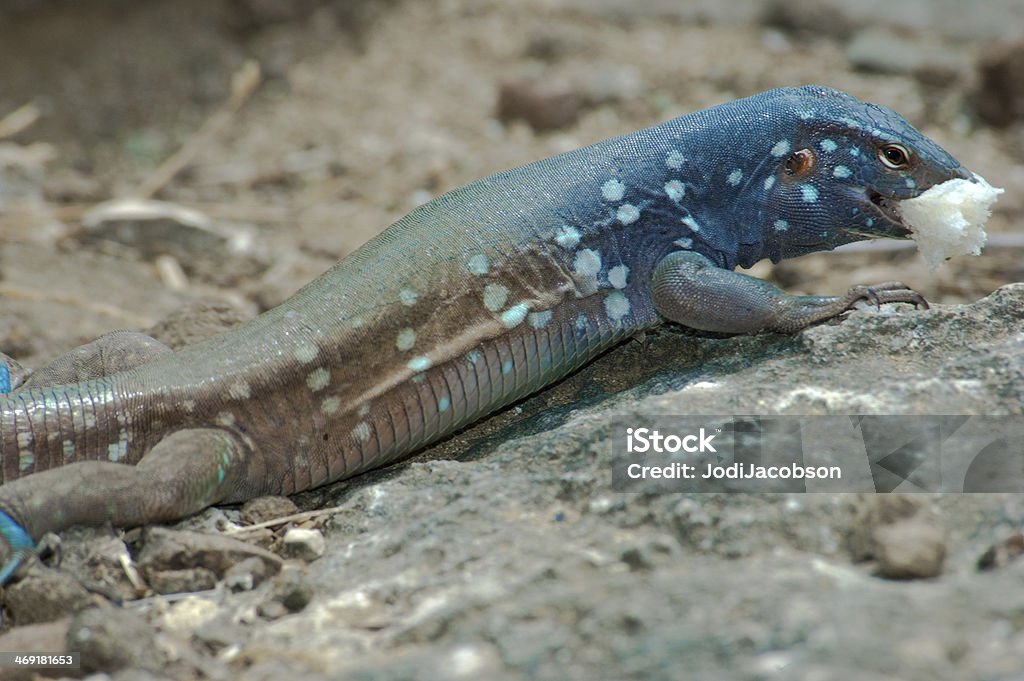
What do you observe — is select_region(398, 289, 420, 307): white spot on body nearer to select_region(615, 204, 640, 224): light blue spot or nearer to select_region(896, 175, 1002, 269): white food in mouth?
select_region(615, 204, 640, 224): light blue spot

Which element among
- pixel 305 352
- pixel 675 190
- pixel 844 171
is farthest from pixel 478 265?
pixel 844 171

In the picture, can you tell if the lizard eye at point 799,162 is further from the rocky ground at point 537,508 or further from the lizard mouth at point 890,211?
the rocky ground at point 537,508

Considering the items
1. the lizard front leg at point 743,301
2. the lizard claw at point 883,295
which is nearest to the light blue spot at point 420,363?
the lizard front leg at point 743,301

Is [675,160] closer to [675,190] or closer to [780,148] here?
[675,190]

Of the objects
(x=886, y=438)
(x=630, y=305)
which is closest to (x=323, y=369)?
(x=630, y=305)

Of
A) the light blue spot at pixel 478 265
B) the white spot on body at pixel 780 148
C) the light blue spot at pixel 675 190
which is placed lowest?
the light blue spot at pixel 478 265
